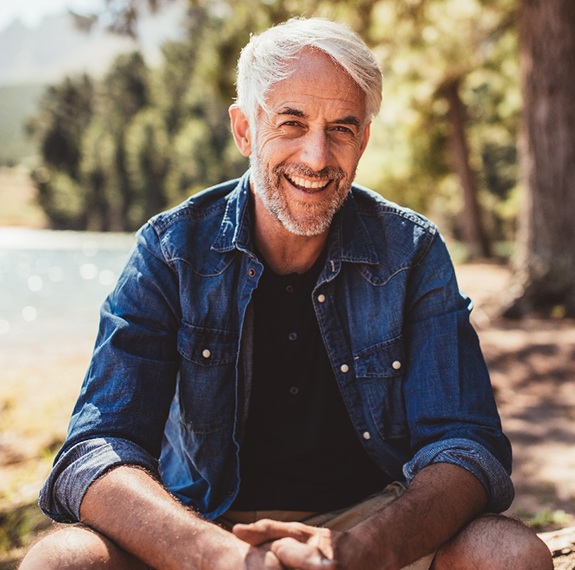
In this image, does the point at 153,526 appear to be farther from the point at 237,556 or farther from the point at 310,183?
the point at 310,183

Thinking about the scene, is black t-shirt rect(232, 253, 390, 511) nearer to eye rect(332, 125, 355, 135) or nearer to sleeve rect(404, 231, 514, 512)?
sleeve rect(404, 231, 514, 512)

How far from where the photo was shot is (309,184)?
7.22ft

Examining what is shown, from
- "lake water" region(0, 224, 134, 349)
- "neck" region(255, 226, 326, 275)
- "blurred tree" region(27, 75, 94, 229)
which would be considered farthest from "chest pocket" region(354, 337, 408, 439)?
"blurred tree" region(27, 75, 94, 229)

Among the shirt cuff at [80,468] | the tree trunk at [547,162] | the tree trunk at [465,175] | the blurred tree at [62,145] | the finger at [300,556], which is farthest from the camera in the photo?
the blurred tree at [62,145]

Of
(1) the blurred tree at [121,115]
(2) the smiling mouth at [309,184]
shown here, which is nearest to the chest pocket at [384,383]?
(2) the smiling mouth at [309,184]

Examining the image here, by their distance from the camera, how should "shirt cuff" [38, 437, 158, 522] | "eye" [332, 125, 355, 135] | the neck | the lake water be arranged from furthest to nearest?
1. the lake water
2. the neck
3. "eye" [332, 125, 355, 135]
4. "shirt cuff" [38, 437, 158, 522]

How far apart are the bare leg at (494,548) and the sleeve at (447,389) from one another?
0.15 m

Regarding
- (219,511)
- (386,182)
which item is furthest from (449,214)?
(219,511)

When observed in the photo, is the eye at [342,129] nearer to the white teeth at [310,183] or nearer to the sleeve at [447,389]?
the white teeth at [310,183]

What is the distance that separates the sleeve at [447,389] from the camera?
73.4 inches

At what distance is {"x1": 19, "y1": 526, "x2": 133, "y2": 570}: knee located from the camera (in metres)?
1.55

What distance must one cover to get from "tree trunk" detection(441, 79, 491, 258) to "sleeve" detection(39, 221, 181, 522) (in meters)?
16.6

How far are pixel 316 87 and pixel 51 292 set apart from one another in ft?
50.4

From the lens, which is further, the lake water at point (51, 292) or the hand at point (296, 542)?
the lake water at point (51, 292)
